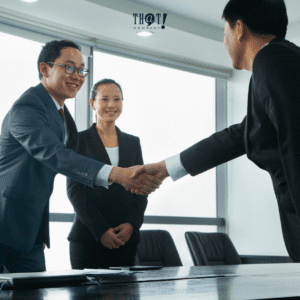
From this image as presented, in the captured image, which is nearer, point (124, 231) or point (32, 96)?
point (32, 96)

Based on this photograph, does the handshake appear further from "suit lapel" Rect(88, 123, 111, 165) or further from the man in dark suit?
"suit lapel" Rect(88, 123, 111, 165)

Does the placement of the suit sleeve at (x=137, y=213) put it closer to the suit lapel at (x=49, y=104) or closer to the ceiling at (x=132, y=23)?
the suit lapel at (x=49, y=104)

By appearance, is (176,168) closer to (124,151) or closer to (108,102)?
(124,151)

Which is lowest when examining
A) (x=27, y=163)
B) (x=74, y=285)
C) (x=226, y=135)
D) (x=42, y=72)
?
(x=74, y=285)

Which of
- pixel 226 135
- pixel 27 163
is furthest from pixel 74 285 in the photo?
pixel 226 135

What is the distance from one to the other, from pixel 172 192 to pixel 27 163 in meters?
3.67

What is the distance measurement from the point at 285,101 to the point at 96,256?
1.70 meters

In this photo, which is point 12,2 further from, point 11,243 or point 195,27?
point 11,243

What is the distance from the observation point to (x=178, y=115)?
5746 millimetres

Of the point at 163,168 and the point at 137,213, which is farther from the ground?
the point at 163,168

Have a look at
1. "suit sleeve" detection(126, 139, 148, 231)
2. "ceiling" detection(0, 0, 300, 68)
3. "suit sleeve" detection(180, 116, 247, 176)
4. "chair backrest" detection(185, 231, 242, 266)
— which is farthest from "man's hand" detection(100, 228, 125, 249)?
"ceiling" detection(0, 0, 300, 68)

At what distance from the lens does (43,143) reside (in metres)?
2.12

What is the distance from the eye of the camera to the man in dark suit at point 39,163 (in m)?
1.89

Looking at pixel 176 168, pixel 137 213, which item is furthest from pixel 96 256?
pixel 176 168
